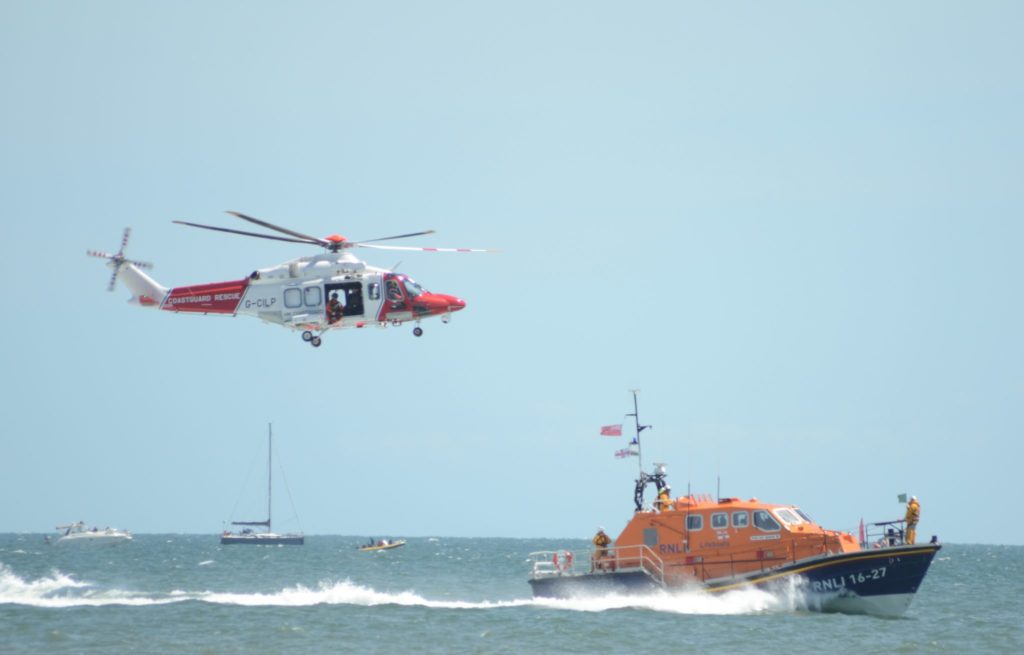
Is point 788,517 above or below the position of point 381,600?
above

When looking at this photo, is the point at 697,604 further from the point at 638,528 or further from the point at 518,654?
the point at 518,654

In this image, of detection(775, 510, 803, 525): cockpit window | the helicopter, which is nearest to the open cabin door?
the helicopter

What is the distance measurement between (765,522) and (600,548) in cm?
380

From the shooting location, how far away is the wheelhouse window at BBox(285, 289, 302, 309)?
2802 centimetres

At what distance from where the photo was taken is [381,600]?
3266 cm

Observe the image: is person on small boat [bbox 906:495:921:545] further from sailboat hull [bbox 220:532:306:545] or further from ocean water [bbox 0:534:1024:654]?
sailboat hull [bbox 220:532:306:545]

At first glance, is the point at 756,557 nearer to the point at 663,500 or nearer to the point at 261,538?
the point at 663,500

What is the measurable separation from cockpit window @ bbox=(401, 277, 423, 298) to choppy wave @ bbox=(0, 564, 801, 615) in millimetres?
7571

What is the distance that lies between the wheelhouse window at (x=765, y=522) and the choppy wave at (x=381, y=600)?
1352mm

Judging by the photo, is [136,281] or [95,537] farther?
[95,537]

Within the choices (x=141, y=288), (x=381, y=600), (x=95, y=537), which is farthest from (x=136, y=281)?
(x=95, y=537)

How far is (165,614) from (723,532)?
13.2m

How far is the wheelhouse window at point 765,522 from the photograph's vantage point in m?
26.7

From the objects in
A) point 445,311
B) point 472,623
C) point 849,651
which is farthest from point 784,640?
point 445,311
